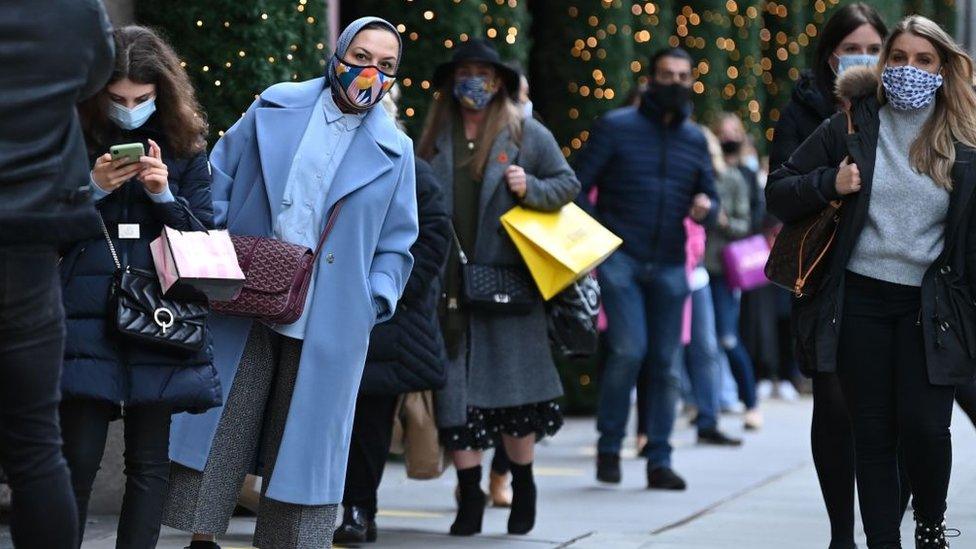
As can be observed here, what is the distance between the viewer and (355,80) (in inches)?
224

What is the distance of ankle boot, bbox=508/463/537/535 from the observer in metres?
7.11

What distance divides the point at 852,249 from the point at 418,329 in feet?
5.54

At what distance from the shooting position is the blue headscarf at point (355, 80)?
18.6 feet

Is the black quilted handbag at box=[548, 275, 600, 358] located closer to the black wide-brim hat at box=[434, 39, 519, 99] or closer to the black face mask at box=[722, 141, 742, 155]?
the black wide-brim hat at box=[434, 39, 519, 99]

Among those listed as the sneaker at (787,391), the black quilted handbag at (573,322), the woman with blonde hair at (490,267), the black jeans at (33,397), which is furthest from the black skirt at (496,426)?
the sneaker at (787,391)

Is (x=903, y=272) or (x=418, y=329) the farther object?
(x=418, y=329)

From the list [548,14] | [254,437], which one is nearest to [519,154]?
[254,437]

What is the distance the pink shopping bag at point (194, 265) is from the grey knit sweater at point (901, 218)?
1.99 meters

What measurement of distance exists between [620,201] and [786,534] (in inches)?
94.1

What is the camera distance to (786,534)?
7230 millimetres

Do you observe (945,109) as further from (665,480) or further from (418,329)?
(665,480)

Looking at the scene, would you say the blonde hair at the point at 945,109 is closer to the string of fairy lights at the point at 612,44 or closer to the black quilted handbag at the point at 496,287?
the black quilted handbag at the point at 496,287

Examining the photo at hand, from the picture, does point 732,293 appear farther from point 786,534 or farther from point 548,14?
point 786,534

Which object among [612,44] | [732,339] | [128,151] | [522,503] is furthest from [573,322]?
[612,44]
